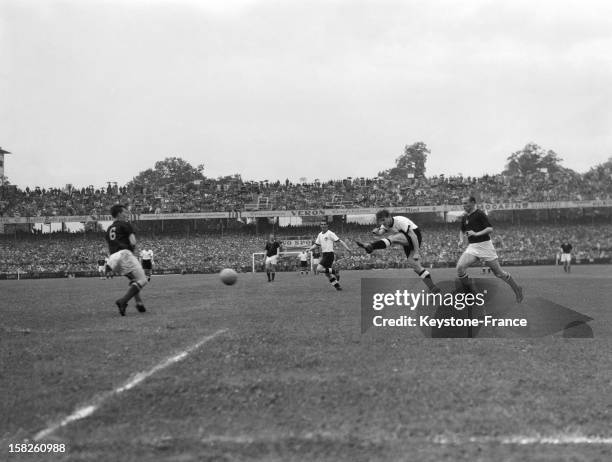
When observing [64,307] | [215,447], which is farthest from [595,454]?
[64,307]

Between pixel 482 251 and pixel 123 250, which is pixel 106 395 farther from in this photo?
pixel 482 251

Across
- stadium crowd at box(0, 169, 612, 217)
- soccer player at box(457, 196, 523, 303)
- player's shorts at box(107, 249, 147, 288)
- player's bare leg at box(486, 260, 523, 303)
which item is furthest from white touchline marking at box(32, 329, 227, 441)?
→ stadium crowd at box(0, 169, 612, 217)

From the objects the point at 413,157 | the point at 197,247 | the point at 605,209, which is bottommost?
the point at 197,247

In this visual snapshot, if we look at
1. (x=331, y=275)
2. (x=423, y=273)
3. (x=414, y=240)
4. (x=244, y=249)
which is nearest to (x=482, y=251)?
(x=423, y=273)

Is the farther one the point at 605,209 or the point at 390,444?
the point at 605,209

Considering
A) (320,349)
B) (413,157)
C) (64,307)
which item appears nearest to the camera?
(320,349)

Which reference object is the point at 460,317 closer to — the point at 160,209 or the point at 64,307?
the point at 64,307

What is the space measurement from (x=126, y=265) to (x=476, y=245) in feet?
22.6

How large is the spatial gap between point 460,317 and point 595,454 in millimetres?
5757

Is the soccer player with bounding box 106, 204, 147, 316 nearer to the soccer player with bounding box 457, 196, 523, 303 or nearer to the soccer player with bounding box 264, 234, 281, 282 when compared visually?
the soccer player with bounding box 457, 196, 523, 303

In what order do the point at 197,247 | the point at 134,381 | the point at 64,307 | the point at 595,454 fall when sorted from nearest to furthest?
the point at 595,454
the point at 134,381
the point at 64,307
the point at 197,247

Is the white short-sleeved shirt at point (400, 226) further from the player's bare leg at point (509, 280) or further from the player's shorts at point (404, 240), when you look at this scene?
the player's bare leg at point (509, 280)

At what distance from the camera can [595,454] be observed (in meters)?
3.54

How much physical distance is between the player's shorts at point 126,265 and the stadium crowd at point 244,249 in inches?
1371
